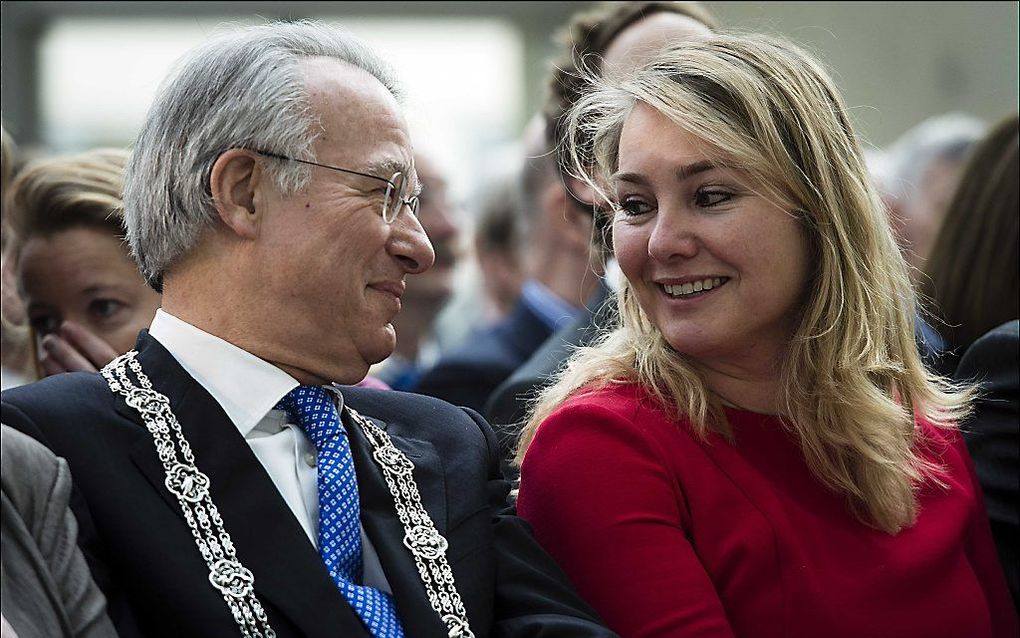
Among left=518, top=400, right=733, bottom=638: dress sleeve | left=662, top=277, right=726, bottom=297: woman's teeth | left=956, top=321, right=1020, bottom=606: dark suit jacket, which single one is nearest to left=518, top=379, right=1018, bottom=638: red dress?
left=518, top=400, right=733, bottom=638: dress sleeve

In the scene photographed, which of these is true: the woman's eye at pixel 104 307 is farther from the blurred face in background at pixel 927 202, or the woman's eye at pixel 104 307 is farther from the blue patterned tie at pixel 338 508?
Result: the blurred face in background at pixel 927 202

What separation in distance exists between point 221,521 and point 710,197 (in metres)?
1.08

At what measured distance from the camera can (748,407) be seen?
2.71m

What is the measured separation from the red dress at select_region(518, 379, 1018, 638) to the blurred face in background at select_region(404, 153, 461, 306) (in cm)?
289

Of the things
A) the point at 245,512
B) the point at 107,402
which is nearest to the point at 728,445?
the point at 245,512

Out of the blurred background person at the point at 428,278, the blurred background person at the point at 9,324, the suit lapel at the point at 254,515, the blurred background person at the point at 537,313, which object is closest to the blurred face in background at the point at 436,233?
the blurred background person at the point at 428,278

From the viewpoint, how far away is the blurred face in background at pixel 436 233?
18.1 feet

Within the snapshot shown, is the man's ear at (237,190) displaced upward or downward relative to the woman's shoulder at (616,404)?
upward

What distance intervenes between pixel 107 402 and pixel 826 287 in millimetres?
1326

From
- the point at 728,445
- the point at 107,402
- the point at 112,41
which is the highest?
the point at 107,402

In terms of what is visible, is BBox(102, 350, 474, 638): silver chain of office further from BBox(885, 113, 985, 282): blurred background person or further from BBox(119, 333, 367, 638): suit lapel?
BBox(885, 113, 985, 282): blurred background person

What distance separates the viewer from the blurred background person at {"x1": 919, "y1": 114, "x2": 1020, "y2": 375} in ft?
12.2

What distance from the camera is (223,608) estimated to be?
2.03 m

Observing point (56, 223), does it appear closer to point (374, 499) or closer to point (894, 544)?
point (374, 499)
